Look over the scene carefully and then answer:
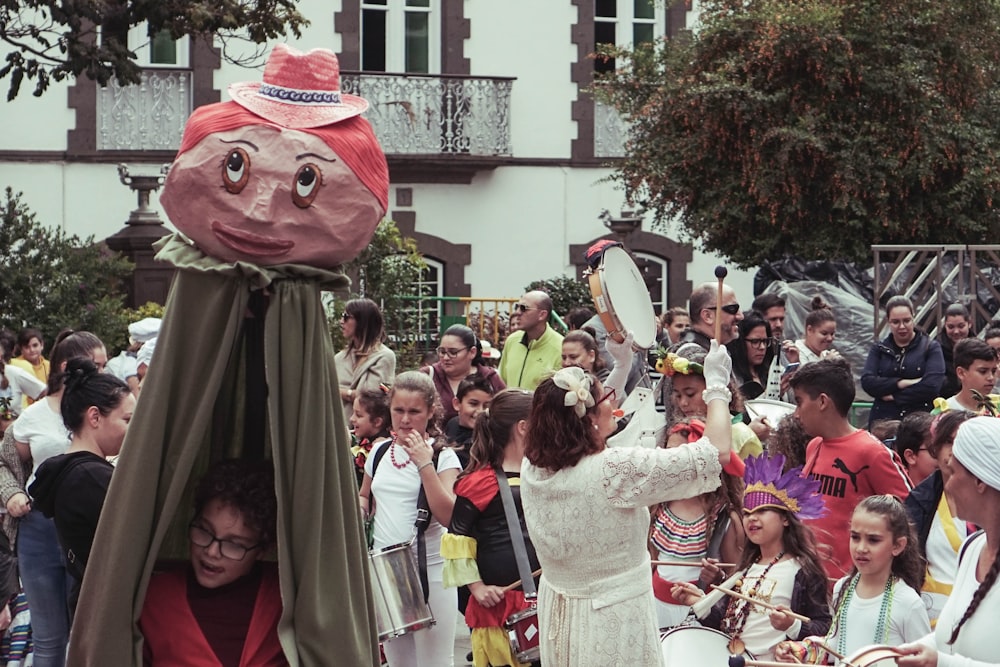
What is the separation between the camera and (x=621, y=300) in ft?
19.8

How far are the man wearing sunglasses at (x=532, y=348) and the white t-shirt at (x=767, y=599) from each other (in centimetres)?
461

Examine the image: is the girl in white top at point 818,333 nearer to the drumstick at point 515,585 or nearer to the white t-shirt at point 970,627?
the drumstick at point 515,585

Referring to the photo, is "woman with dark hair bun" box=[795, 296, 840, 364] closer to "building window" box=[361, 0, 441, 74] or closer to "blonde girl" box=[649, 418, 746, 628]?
"blonde girl" box=[649, 418, 746, 628]

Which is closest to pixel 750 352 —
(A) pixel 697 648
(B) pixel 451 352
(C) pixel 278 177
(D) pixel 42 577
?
(B) pixel 451 352

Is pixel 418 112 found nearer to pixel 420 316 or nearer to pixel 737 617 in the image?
pixel 420 316

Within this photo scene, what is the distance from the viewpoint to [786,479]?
5895 mm

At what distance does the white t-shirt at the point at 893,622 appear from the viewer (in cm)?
529

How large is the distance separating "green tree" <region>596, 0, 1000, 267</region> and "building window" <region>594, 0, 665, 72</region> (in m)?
5.18

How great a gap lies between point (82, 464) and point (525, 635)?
2052mm

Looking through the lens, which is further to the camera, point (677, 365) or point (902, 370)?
point (902, 370)

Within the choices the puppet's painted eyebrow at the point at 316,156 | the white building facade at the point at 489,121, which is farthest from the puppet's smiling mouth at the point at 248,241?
the white building facade at the point at 489,121

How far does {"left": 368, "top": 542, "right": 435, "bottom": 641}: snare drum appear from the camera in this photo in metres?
6.50

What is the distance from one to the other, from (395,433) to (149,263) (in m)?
11.0

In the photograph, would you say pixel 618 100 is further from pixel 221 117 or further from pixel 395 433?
pixel 221 117
